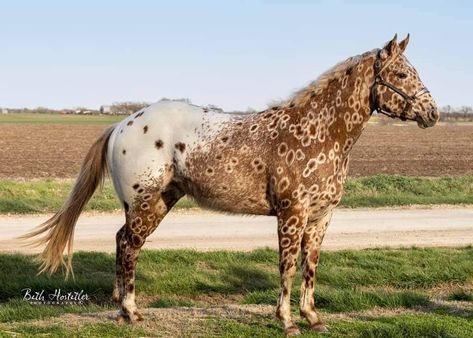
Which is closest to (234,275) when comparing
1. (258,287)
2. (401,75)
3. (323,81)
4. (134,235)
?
(258,287)

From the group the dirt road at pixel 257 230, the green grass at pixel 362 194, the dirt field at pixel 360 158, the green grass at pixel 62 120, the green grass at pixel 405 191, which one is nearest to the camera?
the dirt road at pixel 257 230

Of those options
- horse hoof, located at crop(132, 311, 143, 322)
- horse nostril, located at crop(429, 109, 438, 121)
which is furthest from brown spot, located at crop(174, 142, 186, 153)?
horse nostril, located at crop(429, 109, 438, 121)

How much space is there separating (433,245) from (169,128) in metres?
7.43

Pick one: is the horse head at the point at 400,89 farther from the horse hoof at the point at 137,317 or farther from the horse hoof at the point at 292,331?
the horse hoof at the point at 137,317

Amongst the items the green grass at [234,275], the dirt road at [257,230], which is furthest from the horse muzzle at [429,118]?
the dirt road at [257,230]

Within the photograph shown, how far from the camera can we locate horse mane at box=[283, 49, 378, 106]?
6.16 metres

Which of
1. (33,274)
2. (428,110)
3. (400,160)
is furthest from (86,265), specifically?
(400,160)

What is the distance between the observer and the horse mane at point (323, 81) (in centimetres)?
616

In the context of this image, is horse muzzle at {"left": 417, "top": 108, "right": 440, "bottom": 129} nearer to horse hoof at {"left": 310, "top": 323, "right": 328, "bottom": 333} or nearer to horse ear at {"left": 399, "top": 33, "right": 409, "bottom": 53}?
horse ear at {"left": 399, "top": 33, "right": 409, "bottom": 53}

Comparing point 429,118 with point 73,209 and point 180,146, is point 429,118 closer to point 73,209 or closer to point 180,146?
point 180,146

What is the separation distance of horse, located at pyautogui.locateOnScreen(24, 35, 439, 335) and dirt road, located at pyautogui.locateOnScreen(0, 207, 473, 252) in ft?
18.2

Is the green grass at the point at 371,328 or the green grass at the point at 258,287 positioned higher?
the green grass at the point at 371,328

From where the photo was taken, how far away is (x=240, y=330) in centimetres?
594

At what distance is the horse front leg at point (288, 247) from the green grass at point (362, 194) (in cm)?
1056
